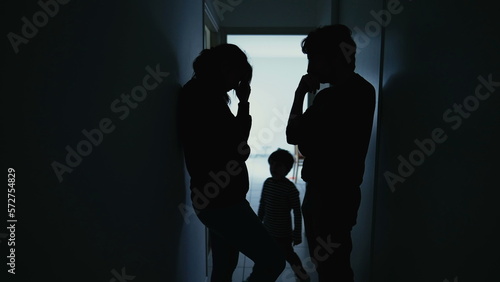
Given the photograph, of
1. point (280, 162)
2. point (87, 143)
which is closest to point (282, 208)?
point (280, 162)

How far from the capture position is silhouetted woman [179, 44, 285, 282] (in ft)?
4.09

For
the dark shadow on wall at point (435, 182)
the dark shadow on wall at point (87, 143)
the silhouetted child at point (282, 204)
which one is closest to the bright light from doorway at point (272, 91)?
the silhouetted child at point (282, 204)

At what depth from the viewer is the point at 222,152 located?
127 cm

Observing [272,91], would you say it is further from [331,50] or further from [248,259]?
[331,50]

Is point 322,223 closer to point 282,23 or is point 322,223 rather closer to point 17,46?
point 17,46

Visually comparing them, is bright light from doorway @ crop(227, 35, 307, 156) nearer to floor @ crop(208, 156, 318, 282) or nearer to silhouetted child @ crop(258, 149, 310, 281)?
floor @ crop(208, 156, 318, 282)

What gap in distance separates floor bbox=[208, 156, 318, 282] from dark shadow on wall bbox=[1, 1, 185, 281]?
1.46 metres

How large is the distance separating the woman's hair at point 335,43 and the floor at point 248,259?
5.14ft

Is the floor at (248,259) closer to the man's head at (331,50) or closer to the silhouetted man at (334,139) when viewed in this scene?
the silhouetted man at (334,139)

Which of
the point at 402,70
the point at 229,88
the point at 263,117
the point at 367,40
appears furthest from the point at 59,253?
Result: the point at 263,117

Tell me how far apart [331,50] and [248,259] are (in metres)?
1.90

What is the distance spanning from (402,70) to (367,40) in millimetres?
500

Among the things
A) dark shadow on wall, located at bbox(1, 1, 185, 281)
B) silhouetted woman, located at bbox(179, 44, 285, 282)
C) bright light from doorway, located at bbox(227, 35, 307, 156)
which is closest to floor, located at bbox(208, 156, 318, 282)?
bright light from doorway, located at bbox(227, 35, 307, 156)

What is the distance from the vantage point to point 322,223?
54.2 inches
